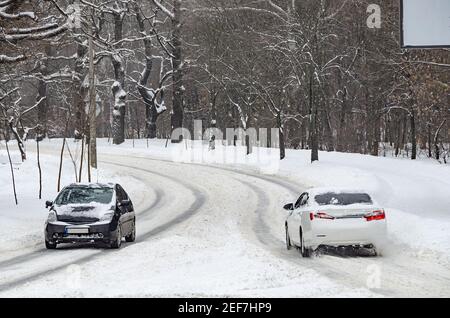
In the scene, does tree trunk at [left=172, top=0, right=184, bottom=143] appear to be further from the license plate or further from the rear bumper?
the rear bumper

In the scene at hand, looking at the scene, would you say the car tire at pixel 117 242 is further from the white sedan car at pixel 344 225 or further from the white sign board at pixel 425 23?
the white sign board at pixel 425 23

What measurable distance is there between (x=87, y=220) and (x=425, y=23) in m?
11.1

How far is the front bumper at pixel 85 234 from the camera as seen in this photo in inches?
698

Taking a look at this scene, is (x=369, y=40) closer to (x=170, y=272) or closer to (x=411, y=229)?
(x=411, y=229)

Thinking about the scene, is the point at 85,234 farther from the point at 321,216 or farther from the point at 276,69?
the point at 276,69

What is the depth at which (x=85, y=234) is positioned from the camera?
17.8 m

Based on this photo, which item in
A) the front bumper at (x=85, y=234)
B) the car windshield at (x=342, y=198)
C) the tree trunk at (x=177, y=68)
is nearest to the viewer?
the car windshield at (x=342, y=198)

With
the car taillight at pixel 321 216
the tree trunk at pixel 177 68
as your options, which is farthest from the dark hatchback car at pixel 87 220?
the tree trunk at pixel 177 68

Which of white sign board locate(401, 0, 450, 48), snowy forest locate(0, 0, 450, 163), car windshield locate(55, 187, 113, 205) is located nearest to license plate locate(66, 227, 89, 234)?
car windshield locate(55, 187, 113, 205)

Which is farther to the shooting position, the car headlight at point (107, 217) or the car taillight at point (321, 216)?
the car headlight at point (107, 217)

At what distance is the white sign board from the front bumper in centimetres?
1016

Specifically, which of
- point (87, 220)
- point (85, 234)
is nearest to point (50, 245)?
point (85, 234)
